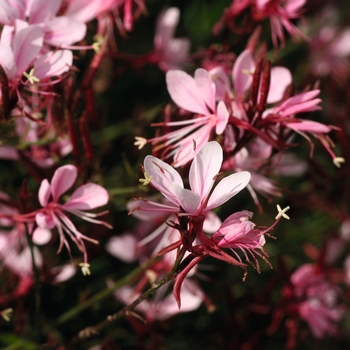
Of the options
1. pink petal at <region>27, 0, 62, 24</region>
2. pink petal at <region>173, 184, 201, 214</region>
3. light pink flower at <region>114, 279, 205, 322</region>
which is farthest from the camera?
light pink flower at <region>114, 279, 205, 322</region>

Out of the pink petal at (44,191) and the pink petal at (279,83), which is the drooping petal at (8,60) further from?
the pink petal at (279,83)

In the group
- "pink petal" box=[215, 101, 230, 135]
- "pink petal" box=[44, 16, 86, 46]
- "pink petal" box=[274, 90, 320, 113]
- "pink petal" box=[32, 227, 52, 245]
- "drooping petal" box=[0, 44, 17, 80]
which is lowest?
"pink petal" box=[32, 227, 52, 245]

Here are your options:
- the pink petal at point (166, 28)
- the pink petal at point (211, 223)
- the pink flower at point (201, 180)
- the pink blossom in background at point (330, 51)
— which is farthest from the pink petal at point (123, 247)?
the pink blossom in background at point (330, 51)

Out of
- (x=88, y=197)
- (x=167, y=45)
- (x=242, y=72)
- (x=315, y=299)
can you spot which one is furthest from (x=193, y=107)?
(x=315, y=299)

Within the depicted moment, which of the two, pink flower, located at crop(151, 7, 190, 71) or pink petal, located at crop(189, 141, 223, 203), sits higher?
pink petal, located at crop(189, 141, 223, 203)

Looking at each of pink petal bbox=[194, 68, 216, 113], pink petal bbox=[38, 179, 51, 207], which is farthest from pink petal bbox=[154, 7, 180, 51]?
pink petal bbox=[38, 179, 51, 207]

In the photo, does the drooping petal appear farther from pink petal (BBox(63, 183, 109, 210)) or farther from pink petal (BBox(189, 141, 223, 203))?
pink petal (BBox(189, 141, 223, 203))

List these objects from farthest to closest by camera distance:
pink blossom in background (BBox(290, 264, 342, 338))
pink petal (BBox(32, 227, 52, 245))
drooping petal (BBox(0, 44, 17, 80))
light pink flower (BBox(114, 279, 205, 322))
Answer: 1. pink blossom in background (BBox(290, 264, 342, 338))
2. light pink flower (BBox(114, 279, 205, 322))
3. pink petal (BBox(32, 227, 52, 245))
4. drooping petal (BBox(0, 44, 17, 80))
